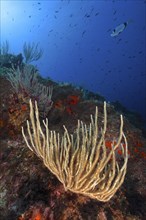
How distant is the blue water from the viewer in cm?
6378

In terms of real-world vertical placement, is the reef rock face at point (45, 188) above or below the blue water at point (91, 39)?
below

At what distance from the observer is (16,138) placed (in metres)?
5.41

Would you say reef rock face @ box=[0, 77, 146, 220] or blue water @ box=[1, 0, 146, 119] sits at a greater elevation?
blue water @ box=[1, 0, 146, 119]

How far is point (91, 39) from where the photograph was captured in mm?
87062

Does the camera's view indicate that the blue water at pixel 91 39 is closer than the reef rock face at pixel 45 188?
No

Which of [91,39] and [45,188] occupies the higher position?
[91,39]

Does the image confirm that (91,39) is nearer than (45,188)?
No

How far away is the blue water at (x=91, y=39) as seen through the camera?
63.8 meters

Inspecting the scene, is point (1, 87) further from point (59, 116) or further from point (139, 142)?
point (139, 142)

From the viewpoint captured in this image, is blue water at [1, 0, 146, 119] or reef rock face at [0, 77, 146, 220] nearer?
reef rock face at [0, 77, 146, 220]

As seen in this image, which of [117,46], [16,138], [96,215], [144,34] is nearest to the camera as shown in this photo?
[96,215]

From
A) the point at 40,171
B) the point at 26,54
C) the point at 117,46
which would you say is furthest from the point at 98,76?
the point at 40,171

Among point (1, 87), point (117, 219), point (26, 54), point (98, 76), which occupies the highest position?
point (98, 76)

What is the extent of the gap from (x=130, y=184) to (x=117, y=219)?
3.75 ft
